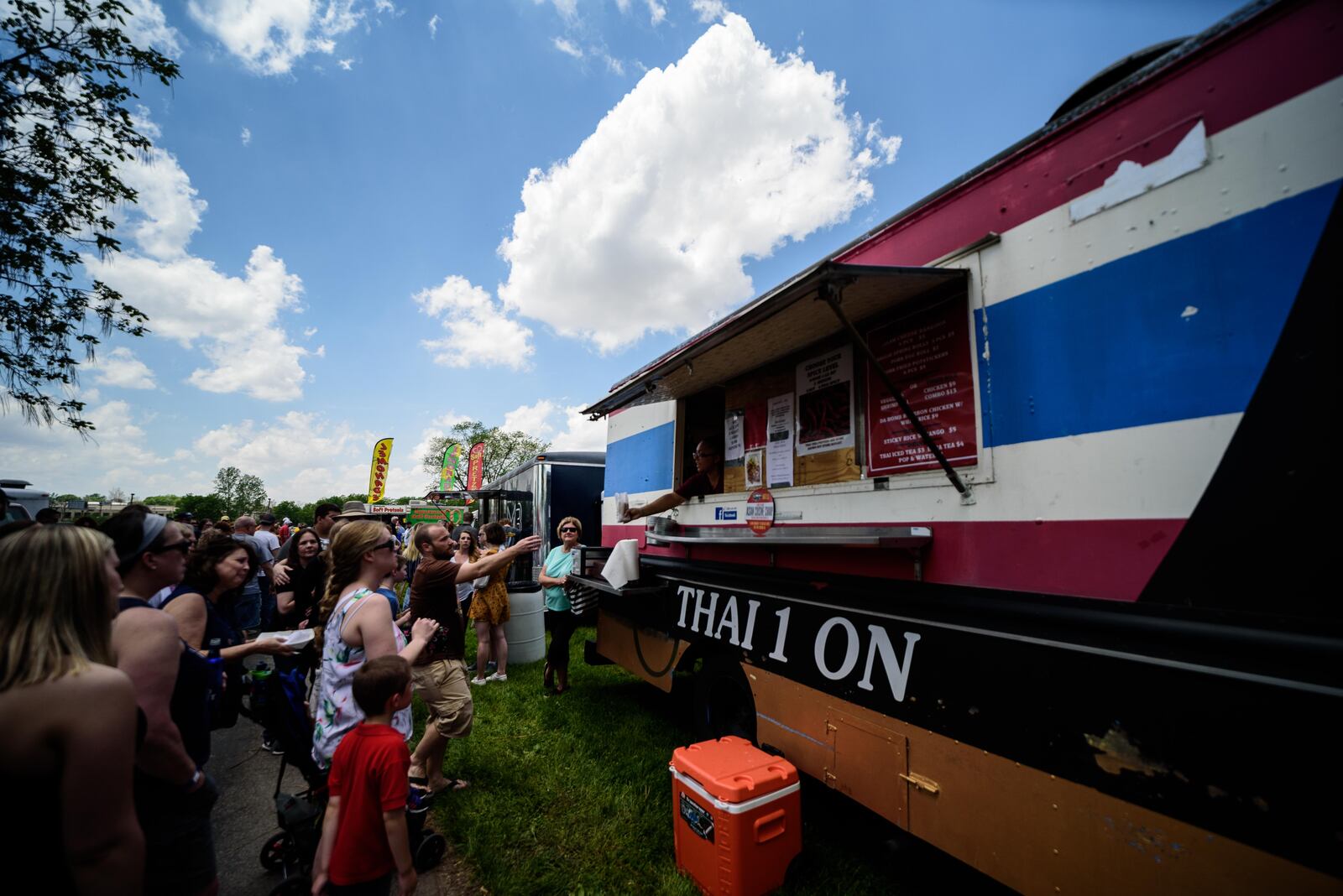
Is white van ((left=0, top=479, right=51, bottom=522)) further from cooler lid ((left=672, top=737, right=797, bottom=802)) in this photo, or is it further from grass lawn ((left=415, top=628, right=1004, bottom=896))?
cooler lid ((left=672, top=737, right=797, bottom=802))

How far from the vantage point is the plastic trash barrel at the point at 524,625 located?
22.6ft

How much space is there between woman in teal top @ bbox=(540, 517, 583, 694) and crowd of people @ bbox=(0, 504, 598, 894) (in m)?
1.78

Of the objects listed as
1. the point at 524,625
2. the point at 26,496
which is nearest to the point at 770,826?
the point at 524,625

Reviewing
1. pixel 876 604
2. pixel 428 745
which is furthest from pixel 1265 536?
pixel 428 745

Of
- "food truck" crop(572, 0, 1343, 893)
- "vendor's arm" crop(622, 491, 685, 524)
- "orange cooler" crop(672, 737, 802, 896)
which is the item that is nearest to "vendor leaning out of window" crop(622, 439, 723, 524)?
"vendor's arm" crop(622, 491, 685, 524)

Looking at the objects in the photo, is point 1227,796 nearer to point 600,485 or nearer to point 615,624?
point 615,624

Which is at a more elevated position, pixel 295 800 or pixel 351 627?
pixel 351 627

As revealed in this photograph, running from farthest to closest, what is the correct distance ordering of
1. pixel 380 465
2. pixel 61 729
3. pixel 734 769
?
pixel 380 465
pixel 734 769
pixel 61 729

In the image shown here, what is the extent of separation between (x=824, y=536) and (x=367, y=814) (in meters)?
2.32

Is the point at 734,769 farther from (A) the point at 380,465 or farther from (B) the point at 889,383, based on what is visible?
(A) the point at 380,465

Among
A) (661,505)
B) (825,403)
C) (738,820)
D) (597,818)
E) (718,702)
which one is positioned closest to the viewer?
(738,820)

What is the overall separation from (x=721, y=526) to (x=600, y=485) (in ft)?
28.2

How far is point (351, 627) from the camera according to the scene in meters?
2.38

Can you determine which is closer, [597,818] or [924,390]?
[924,390]
